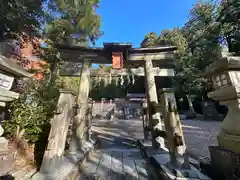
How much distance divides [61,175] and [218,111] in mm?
14005

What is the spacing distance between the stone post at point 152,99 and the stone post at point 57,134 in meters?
1.79

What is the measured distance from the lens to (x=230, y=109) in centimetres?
127

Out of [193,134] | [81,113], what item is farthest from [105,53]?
[193,134]

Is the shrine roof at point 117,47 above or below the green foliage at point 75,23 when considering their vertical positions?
below

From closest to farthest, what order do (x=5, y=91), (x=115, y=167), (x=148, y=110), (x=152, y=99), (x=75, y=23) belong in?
(x=5, y=91) < (x=115, y=167) < (x=152, y=99) < (x=148, y=110) < (x=75, y=23)

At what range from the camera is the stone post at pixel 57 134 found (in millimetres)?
1769

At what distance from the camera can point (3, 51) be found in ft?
4.16

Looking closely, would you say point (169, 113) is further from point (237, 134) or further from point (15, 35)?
point (15, 35)

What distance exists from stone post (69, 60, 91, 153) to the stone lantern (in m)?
2.25

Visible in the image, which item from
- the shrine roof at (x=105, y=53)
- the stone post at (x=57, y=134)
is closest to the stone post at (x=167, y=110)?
the stone post at (x=57, y=134)

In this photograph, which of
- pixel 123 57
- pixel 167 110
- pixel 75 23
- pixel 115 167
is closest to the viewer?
pixel 167 110

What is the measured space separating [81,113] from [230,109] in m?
2.58

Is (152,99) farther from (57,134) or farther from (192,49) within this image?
(192,49)

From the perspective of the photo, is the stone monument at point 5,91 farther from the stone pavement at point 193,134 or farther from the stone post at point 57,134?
the stone pavement at point 193,134
